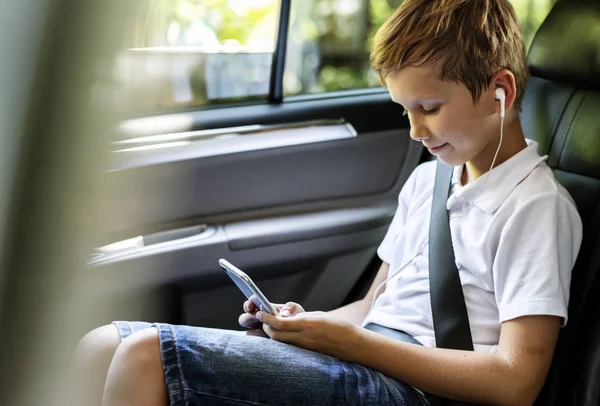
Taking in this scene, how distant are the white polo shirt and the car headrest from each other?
232 millimetres

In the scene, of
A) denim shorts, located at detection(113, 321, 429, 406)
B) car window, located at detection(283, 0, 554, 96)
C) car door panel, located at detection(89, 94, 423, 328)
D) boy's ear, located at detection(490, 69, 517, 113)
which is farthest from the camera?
car window, located at detection(283, 0, 554, 96)

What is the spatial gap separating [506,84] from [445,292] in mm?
383

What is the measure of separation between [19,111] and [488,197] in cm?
100

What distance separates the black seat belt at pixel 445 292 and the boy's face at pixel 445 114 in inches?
5.1

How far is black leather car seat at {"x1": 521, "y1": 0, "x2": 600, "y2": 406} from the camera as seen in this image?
1276 mm

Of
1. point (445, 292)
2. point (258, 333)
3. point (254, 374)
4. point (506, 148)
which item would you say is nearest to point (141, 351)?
point (254, 374)

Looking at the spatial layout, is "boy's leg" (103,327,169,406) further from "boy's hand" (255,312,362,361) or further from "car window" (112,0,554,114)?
"car window" (112,0,554,114)

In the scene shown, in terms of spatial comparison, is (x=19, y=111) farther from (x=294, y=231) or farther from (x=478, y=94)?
(x=294, y=231)

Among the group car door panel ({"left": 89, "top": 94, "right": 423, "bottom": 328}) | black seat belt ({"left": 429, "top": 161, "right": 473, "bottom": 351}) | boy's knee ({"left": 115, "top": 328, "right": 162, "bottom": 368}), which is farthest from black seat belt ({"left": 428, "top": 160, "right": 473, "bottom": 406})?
Result: car door panel ({"left": 89, "top": 94, "right": 423, "bottom": 328})

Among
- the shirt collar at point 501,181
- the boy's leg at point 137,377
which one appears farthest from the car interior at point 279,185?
the boy's leg at point 137,377

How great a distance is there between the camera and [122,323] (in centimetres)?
131

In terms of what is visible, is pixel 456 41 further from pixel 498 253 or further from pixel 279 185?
pixel 279 185

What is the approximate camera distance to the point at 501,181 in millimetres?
1331

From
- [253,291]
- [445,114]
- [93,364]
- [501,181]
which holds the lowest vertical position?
[93,364]
